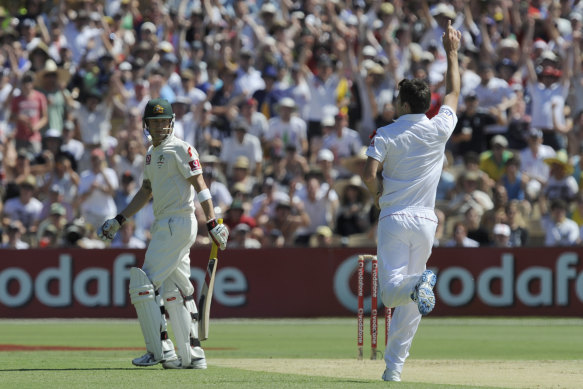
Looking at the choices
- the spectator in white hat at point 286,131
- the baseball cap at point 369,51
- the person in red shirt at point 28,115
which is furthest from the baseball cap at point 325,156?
the person in red shirt at point 28,115

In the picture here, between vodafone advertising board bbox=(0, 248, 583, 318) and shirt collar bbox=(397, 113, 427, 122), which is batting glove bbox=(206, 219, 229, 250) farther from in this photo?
vodafone advertising board bbox=(0, 248, 583, 318)

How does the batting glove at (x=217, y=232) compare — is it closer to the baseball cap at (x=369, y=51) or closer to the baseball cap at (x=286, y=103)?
the baseball cap at (x=286, y=103)

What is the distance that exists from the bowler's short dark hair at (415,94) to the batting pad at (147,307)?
2630 mm

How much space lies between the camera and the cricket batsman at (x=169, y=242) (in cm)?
955

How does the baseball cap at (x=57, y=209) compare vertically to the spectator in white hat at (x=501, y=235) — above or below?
above

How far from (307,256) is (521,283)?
3313 millimetres

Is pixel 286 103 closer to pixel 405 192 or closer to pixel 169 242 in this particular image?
pixel 169 242

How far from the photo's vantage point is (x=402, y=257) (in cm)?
832

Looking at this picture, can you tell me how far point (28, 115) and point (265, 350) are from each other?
353 inches

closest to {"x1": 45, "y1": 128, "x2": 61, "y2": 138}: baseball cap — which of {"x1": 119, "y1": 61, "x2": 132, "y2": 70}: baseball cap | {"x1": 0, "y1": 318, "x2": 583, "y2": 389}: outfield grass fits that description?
{"x1": 119, "y1": 61, "x2": 132, "y2": 70}: baseball cap

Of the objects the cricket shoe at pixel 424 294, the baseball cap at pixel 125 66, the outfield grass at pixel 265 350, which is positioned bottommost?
the outfield grass at pixel 265 350

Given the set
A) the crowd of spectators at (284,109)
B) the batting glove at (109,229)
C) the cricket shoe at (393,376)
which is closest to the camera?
the cricket shoe at (393,376)

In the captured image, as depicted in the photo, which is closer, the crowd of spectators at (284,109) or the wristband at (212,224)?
the wristband at (212,224)

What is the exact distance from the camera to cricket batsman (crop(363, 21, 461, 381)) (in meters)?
8.31
